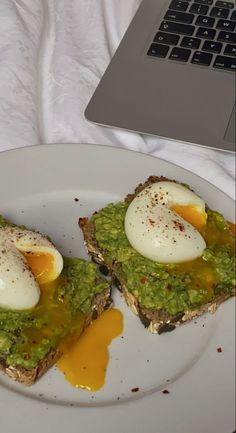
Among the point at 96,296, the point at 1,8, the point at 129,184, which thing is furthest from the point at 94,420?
the point at 1,8

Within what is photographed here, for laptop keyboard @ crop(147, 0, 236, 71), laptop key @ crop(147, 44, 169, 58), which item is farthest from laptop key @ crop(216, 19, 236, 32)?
laptop key @ crop(147, 44, 169, 58)

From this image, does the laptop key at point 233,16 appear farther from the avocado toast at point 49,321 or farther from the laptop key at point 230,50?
the avocado toast at point 49,321

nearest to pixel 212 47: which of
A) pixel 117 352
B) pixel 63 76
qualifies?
pixel 63 76

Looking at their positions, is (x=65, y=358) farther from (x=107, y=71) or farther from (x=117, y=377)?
(x=107, y=71)

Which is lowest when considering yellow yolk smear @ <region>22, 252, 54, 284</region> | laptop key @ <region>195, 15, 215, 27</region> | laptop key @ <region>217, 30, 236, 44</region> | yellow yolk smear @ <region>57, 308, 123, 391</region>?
yellow yolk smear @ <region>57, 308, 123, 391</region>

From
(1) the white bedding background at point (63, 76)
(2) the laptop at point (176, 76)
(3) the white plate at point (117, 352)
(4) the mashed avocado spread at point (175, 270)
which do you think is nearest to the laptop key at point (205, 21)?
(2) the laptop at point (176, 76)

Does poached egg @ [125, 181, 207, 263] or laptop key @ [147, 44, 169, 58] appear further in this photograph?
laptop key @ [147, 44, 169, 58]

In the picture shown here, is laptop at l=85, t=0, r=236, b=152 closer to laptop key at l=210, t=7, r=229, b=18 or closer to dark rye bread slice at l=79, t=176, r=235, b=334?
laptop key at l=210, t=7, r=229, b=18
